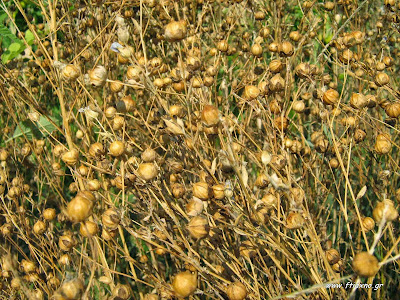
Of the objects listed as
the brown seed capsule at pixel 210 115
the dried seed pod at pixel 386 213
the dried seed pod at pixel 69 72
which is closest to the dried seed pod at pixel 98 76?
the dried seed pod at pixel 69 72

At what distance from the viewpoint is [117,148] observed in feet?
2.86

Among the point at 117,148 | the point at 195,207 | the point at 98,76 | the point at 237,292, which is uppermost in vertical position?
the point at 98,76

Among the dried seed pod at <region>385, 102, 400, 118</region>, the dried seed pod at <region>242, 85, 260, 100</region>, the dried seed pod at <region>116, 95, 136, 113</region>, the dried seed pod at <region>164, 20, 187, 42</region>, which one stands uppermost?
the dried seed pod at <region>164, 20, 187, 42</region>

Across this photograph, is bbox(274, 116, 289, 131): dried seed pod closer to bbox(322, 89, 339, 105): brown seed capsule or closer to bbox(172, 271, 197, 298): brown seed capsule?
bbox(322, 89, 339, 105): brown seed capsule

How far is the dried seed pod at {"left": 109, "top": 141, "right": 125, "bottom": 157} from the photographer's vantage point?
871 millimetres

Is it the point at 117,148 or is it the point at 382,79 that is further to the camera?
the point at 382,79

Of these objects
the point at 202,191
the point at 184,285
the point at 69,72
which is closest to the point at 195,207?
the point at 202,191

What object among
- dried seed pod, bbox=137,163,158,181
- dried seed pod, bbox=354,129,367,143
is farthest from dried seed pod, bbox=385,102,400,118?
dried seed pod, bbox=137,163,158,181

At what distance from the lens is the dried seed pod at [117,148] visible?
87cm

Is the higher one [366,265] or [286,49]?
[286,49]

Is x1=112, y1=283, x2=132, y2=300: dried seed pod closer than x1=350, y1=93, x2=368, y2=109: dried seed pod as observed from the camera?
Yes

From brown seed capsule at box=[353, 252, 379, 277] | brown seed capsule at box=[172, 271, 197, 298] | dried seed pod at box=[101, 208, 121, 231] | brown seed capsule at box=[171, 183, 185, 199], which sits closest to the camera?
brown seed capsule at box=[353, 252, 379, 277]

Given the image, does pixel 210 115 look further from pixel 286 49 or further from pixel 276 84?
pixel 286 49

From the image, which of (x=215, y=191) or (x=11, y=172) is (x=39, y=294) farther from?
(x=11, y=172)
